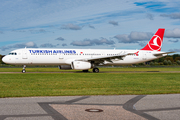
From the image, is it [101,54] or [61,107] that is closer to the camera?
[61,107]

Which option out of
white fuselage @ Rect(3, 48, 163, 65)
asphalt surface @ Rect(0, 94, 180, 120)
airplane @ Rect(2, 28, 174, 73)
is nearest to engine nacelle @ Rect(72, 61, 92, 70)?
airplane @ Rect(2, 28, 174, 73)

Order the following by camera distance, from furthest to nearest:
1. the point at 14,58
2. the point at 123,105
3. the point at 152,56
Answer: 1. the point at 152,56
2. the point at 14,58
3. the point at 123,105

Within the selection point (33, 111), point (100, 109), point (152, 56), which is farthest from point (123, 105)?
point (152, 56)

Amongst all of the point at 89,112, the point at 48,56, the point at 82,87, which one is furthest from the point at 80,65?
the point at 89,112

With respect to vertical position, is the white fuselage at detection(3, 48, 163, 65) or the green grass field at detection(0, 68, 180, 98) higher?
the white fuselage at detection(3, 48, 163, 65)

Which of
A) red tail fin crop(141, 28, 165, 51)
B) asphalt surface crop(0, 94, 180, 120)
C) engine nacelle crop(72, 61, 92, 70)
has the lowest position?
asphalt surface crop(0, 94, 180, 120)

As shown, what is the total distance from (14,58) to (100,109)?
27494 mm

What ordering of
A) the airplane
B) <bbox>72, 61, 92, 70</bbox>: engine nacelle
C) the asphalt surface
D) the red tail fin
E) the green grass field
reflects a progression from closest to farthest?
1. the asphalt surface
2. the green grass field
3. <bbox>72, 61, 92, 70</bbox>: engine nacelle
4. the airplane
5. the red tail fin

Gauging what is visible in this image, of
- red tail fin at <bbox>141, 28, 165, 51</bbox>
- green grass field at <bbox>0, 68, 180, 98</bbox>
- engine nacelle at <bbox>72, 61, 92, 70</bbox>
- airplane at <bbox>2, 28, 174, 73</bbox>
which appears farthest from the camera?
red tail fin at <bbox>141, 28, 165, 51</bbox>

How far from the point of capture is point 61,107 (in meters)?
7.42

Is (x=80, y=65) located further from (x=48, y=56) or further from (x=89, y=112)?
(x=89, y=112)

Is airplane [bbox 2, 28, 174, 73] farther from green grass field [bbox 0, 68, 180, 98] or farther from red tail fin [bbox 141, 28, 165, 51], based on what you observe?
green grass field [bbox 0, 68, 180, 98]

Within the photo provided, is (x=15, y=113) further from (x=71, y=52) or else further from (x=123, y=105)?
(x=71, y=52)

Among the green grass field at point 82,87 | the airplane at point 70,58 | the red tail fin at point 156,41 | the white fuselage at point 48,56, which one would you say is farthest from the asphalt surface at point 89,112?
the red tail fin at point 156,41
